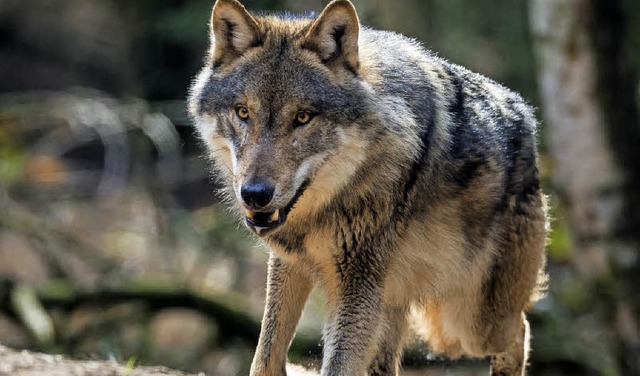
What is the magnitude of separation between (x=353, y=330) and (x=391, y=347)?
0.84 metres

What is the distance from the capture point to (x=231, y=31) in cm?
545

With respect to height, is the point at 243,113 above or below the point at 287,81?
below

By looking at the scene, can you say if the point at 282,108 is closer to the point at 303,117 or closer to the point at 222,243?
the point at 303,117

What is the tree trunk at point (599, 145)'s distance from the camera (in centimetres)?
974

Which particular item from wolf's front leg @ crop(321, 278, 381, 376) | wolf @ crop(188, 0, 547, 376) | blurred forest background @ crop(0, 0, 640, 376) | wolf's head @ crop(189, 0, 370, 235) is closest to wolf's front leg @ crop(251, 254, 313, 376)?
wolf @ crop(188, 0, 547, 376)

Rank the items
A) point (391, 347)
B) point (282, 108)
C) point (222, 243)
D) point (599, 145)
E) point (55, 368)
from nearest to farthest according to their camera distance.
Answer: point (282, 108) → point (55, 368) → point (391, 347) → point (599, 145) → point (222, 243)

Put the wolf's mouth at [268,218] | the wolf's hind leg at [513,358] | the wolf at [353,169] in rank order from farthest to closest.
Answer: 1. the wolf's hind leg at [513,358]
2. the wolf at [353,169]
3. the wolf's mouth at [268,218]

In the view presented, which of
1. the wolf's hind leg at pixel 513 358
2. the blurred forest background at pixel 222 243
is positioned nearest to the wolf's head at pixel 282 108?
the wolf's hind leg at pixel 513 358

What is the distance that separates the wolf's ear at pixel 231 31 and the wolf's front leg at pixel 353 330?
1.37 meters

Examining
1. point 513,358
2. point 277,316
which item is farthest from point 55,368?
point 513,358

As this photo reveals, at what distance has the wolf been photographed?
5035 millimetres

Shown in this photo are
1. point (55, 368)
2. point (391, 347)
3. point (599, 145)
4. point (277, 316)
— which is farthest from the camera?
point (599, 145)

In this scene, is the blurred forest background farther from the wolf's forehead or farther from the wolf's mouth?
the wolf's mouth

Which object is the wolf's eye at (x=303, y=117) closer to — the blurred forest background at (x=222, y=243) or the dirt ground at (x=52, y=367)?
the dirt ground at (x=52, y=367)
